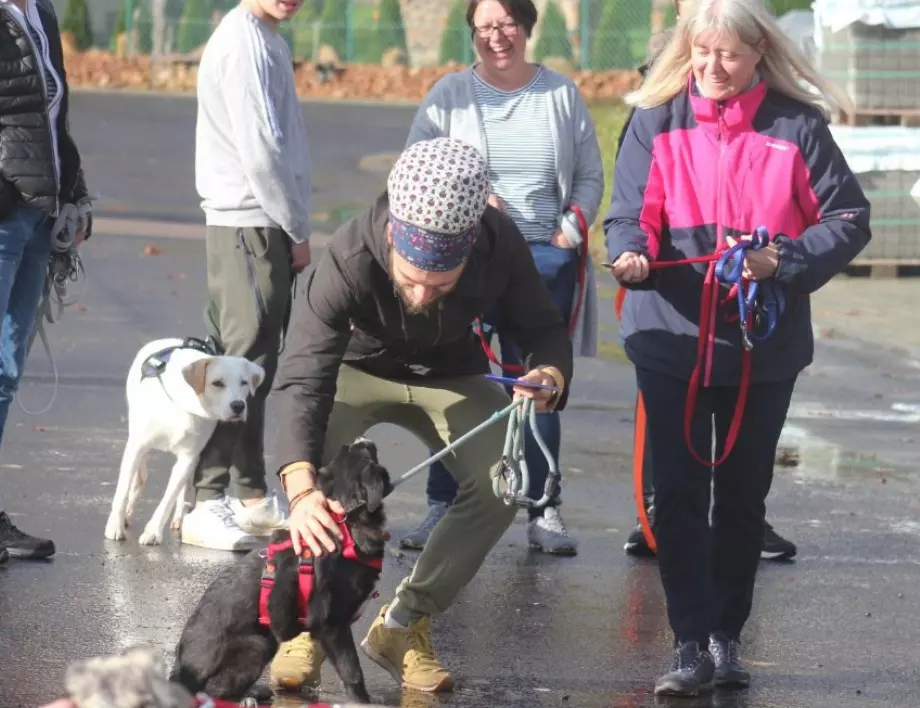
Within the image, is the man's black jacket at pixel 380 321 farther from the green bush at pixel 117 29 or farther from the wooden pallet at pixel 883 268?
the green bush at pixel 117 29

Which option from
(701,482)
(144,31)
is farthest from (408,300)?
(144,31)

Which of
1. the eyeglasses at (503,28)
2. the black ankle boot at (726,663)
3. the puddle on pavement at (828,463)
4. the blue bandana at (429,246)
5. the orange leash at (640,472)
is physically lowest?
the puddle on pavement at (828,463)

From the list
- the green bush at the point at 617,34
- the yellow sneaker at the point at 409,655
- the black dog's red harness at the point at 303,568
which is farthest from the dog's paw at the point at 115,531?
the green bush at the point at 617,34

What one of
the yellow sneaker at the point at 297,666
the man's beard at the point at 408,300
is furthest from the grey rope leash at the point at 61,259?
the man's beard at the point at 408,300

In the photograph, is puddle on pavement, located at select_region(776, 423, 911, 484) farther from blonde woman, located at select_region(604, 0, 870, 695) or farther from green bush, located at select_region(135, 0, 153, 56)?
green bush, located at select_region(135, 0, 153, 56)

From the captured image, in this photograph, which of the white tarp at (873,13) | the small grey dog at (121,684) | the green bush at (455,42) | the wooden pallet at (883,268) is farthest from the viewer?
the green bush at (455,42)

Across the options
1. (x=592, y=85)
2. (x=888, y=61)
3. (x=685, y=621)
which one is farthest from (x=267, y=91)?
(x=592, y=85)

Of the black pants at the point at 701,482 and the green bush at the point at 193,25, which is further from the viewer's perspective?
the green bush at the point at 193,25

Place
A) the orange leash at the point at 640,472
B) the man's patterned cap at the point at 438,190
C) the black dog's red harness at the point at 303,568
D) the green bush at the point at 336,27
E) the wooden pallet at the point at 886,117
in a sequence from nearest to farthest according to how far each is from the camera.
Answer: the man's patterned cap at the point at 438,190, the black dog's red harness at the point at 303,568, the orange leash at the point at 640,472, the wooden pallet at the point at 886,117, the green bush at the point at 336,27

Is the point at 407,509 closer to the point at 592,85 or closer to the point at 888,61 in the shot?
the point at 888,61

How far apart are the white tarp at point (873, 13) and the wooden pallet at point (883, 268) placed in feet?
6.51

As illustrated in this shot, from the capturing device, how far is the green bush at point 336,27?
33562mm

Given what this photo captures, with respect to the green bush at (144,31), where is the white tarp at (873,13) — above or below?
above

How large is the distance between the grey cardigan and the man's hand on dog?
2509 millimetres
